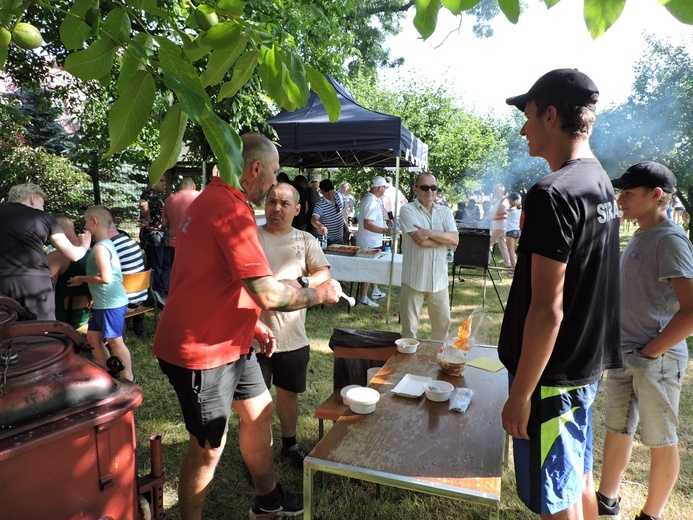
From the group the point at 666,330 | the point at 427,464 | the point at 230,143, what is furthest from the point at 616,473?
the point at 230,143

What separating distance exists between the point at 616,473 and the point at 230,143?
272cm

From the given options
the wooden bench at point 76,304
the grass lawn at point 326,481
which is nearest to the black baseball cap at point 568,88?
the grass lawn at point 326,481

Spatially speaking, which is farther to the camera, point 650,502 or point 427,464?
point 650,502

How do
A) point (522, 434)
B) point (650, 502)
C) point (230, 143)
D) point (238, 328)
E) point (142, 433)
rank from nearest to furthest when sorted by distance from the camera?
point (230, 143), point (522, 434), point (238, 328), point (650, 502), point (142, 433)

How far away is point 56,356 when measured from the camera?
4.77 feet

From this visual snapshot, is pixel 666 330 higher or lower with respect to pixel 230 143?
lower

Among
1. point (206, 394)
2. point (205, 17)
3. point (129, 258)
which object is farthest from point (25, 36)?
point (129, 258)

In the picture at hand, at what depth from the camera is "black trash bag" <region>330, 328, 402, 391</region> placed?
2941 millimetres

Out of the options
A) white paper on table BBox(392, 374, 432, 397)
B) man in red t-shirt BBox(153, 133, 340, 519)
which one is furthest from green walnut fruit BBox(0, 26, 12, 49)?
white paper on table BBox(392, 374, 432, 397)

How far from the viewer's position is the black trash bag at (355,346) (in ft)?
9.65

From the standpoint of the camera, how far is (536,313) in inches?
60.2

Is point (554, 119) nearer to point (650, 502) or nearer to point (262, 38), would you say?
point (262, 38)

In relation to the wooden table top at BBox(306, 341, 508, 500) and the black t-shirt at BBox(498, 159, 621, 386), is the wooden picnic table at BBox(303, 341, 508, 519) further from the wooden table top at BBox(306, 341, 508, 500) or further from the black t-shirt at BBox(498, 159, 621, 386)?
the black t-shirt at BBox(498, 159, 621, 386)

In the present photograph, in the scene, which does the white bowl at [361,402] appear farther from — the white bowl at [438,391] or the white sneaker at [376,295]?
the white sneaker at [376,295]
